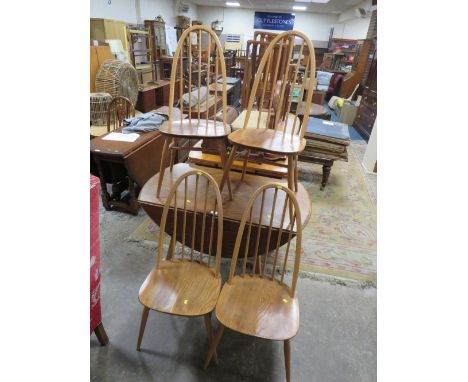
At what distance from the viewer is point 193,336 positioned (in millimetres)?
1498

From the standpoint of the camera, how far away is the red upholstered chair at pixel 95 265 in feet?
3.61

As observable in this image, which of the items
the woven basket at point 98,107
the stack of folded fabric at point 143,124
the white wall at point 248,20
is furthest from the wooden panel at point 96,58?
the white wall at point 248,20

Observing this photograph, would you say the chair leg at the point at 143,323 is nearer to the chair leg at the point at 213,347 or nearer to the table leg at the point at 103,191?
the chair leg at the point at 213,347

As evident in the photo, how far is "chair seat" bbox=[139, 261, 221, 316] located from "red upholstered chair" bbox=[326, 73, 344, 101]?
7427 mm

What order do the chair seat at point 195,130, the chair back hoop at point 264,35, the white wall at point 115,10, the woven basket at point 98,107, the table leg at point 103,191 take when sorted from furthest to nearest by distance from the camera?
1. the white wall at point 115,10
2. the woven basket at point 98,107
3. the table leg at point 103,191
4. the chair back hoop at point 264,35
5. the chair seat at point 195,130

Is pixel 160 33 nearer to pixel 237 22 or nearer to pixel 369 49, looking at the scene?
pixel 369 49

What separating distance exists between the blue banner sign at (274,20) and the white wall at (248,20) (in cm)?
44

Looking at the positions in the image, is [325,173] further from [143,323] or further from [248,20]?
[248,20]

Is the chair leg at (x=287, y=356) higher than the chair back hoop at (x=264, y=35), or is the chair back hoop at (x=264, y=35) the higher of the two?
the chair back hoop at (x=264, y=35)

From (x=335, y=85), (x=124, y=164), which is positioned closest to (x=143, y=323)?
(x=124, y=164)

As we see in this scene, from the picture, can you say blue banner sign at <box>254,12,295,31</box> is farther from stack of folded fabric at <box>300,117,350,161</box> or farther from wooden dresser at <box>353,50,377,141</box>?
stack of folded fabric at <box>300,117,350,161</box>

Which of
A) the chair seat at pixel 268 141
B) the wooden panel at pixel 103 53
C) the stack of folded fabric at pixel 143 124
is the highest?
the wooden panel at pixel 103 53
